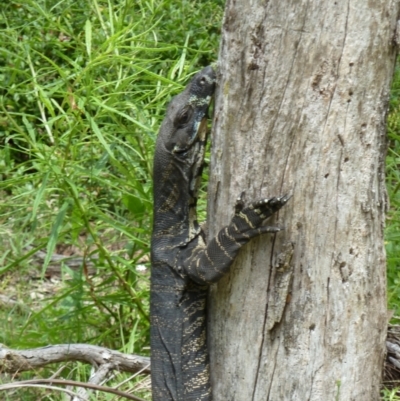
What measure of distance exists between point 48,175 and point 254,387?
1.60 m

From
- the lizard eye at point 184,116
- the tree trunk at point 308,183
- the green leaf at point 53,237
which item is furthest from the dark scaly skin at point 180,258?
the green leaf at point 53,237

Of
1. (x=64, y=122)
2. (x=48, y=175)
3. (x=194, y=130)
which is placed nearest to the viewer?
(x=194, y=130)

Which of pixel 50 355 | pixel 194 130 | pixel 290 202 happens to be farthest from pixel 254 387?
pixel 50 355

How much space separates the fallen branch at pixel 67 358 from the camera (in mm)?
4375

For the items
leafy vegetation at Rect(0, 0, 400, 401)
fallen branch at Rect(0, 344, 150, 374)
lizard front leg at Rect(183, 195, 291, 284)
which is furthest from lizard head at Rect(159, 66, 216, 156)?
fallen branch at Rect(0, 344, 150, 374)

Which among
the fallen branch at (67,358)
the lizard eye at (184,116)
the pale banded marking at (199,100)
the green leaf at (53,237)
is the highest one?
the pale banded marking at (199,100)

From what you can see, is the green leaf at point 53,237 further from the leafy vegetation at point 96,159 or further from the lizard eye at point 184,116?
the lizard eye at point 184,116

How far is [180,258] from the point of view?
146 inches

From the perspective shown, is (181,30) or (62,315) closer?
(62,315)

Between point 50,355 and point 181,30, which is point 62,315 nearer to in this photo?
point 50,355

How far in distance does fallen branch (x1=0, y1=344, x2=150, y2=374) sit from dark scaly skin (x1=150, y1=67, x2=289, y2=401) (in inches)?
25.4

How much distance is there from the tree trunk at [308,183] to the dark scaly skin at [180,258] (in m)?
0.26

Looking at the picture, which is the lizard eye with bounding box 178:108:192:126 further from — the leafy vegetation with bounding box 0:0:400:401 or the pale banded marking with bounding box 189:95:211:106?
the leafy vegetation with bounding box 0:0:400:401

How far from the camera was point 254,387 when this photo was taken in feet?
10.9
